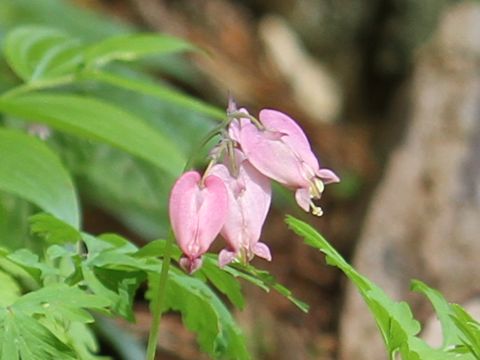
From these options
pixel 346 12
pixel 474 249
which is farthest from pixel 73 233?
pixel 346 12

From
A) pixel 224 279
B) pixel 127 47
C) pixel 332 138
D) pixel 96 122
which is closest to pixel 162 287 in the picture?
pixel 224 279

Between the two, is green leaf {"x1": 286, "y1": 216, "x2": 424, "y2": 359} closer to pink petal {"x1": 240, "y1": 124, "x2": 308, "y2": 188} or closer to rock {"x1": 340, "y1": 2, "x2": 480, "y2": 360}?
pink petal {"x1": 240, "y1": 124, "x2": 308, "y2": 188}

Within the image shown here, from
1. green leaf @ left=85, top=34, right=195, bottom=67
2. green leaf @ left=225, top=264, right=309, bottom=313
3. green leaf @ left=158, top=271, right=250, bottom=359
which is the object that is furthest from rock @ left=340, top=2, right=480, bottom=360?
green leaf @ left=225, top=264, right=309, bottom=313

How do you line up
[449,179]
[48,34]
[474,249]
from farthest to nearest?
1. [449,179]
2. [474,249]
3. [48,34]

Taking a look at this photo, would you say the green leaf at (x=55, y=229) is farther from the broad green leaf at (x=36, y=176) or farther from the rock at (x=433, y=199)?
the rock at (x=433, y=199)

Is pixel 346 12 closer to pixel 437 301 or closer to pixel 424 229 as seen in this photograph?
pixel 424 229

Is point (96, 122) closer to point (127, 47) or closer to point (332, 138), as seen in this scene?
point (127, 47)
